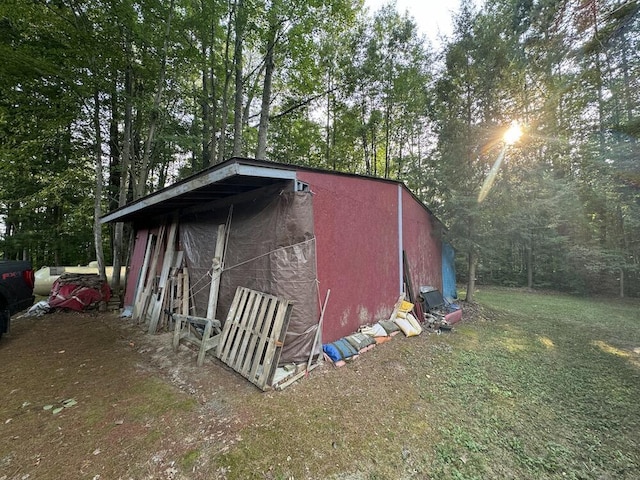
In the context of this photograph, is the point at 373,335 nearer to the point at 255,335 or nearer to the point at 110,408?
the point at 255,335

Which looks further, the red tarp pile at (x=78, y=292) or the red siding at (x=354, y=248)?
the red tarp pile at (x=78, y=292)

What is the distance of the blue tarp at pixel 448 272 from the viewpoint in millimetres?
8525

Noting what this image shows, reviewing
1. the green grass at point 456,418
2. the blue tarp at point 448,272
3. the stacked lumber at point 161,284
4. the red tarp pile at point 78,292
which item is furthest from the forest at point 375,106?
the green grass at point 456,418

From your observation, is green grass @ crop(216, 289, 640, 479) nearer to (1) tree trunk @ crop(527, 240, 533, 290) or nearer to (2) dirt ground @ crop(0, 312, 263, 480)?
(2) dirt ground @ crop(0, 312, 263, 480)

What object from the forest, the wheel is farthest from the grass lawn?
the forest

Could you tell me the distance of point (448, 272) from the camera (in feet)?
29.3

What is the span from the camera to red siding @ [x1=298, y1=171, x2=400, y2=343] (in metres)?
3.90

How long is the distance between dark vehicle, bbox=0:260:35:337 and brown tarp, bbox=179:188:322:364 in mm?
3340

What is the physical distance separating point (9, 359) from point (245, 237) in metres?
3.69

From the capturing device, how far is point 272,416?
248 cm

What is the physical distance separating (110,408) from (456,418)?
347 centimetres

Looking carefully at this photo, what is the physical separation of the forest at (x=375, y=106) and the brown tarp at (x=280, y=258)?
4.62 meters

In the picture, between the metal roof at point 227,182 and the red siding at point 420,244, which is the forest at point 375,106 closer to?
the red siding at point 420,244

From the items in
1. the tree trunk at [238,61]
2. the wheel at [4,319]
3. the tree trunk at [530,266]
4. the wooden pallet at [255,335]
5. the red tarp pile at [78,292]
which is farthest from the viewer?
the tree trunk at [530,266]
